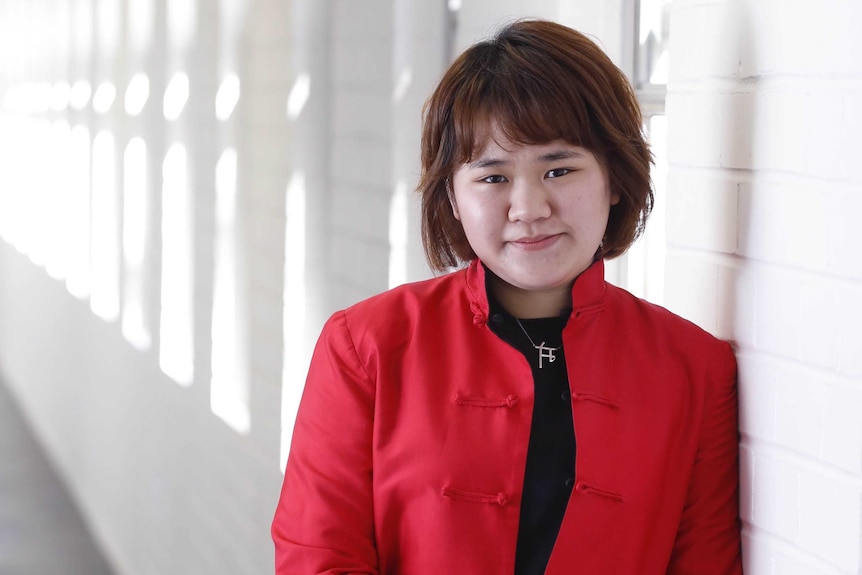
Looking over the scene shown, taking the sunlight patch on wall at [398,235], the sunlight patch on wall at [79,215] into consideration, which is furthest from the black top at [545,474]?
the sunlight patch on wall at [79,215]

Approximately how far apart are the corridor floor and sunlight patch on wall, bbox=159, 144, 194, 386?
52.7 inches

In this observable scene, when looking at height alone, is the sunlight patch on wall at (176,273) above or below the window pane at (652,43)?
below

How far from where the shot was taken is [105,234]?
6.12 m

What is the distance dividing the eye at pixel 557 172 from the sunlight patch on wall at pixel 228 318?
2378 mm

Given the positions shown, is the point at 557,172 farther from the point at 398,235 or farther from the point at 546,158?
the point at 398,235

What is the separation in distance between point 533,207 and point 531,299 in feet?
0.68

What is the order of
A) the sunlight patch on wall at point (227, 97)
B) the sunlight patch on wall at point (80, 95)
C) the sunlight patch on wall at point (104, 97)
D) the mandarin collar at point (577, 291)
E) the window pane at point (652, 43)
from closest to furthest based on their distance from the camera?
1. the mandarin collar at point (577, 291)
2. the window pane at point (652, 43)
3. the sunlight patch on wall at point (227, 97)
4. the sunlight patch on wall at point (104, 97)
5. the sunlight patch on wall at point (80, 95)

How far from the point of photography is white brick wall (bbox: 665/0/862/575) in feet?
4.51

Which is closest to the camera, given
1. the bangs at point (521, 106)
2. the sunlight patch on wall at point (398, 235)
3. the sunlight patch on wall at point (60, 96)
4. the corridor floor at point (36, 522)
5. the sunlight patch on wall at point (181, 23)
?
the bangs at point (521, 106)

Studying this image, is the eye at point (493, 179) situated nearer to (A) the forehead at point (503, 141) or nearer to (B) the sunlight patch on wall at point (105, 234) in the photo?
(A) the forehead at point (503, 141)

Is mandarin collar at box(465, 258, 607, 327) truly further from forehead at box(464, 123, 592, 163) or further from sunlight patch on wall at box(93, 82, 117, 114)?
sunlight patch on wall at box(93, 82, 117, 114)

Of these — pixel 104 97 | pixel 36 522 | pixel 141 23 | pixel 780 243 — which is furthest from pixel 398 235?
pixel 36 522

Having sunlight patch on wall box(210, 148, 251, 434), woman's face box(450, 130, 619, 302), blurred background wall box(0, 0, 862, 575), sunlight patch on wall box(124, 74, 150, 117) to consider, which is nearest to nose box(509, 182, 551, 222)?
woman's face box(450, 130, 619, 302)

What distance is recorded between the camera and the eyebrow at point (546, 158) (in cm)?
152
